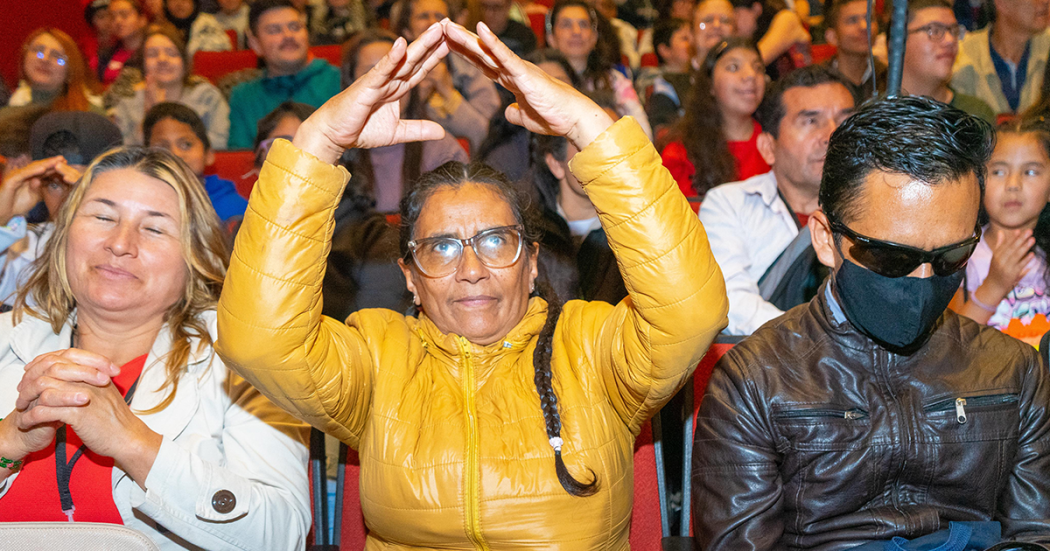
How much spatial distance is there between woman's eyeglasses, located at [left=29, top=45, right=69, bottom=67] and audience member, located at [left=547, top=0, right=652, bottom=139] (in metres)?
2.68

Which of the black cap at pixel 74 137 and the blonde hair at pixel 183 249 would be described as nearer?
the blonde hair at pixel 183 249

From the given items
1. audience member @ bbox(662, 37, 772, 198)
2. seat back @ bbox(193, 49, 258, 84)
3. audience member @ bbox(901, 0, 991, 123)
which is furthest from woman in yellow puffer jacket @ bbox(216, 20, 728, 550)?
seat back @ bbox(193, 49, 258, 84)

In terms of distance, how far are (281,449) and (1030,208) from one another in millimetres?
2323

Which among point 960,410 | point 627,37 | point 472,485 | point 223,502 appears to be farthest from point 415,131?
point 627,37

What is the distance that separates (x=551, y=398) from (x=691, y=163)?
2.28 metres

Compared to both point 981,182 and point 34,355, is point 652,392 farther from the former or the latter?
point 34,355

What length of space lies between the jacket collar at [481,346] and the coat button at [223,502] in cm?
49

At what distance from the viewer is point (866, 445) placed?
1.53 meters

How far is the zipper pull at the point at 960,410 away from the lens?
60.2 inches

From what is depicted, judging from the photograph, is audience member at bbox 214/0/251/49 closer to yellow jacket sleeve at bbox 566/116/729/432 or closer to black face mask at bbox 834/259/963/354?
yellow jacket sleeve at bbox 566/116/729/432

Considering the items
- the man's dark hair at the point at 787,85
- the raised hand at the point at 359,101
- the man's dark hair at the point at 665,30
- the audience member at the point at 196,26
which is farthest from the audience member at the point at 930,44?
the audience member at the point at 196,26

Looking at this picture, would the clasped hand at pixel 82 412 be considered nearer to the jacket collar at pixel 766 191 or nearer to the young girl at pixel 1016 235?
the jacket collar at pixel 766 191

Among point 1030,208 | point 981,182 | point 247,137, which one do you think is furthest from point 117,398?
point 247,137

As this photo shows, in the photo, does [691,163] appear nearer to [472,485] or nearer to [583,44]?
[583,44]
